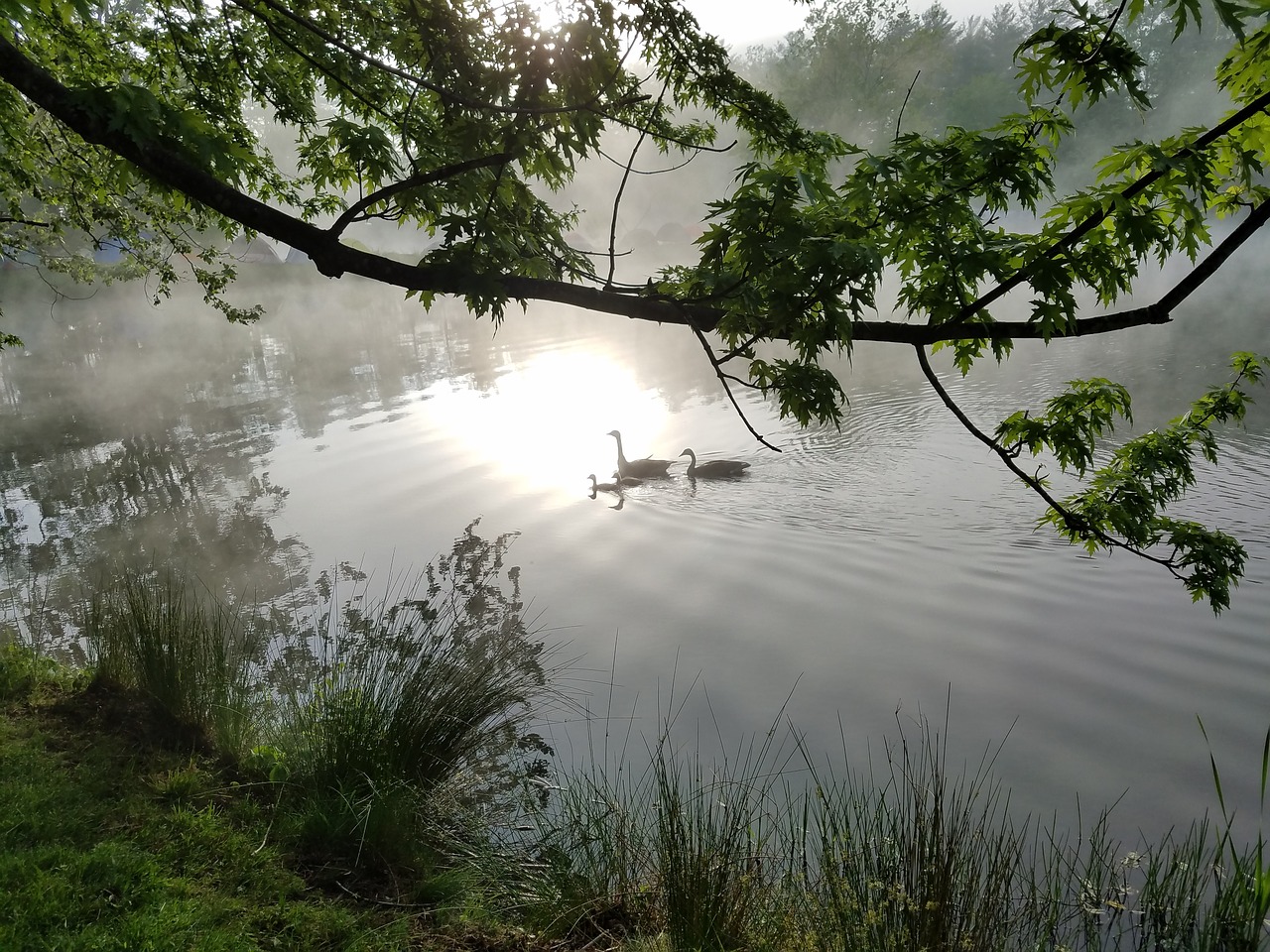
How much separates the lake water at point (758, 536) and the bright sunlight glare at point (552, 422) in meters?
0.10

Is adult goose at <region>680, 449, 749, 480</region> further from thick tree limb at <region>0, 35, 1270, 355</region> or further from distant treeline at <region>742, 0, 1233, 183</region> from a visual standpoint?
distant treeline at <region>742, 0, 1233, 183</region>

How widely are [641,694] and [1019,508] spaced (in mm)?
5691

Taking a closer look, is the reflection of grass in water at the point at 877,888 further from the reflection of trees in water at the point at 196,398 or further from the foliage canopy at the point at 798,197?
the reflection of trees in water at the point at 196,398

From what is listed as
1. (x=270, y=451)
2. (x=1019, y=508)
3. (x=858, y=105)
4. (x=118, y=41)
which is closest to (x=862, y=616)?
(x=1019, y=508)

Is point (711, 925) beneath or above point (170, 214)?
beneath

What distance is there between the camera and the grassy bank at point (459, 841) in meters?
2.98

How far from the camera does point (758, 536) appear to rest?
30.0ft

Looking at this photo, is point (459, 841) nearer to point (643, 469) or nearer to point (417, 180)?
point (417, 180)

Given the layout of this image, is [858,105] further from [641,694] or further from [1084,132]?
[641,694]

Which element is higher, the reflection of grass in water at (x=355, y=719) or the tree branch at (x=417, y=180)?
the tree branch at (x=417, y=180)

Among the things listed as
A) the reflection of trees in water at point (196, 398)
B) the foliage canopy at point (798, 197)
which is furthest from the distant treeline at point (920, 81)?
the foliage canopy at point (798, 197)

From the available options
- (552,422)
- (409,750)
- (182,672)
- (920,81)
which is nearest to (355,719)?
(409,750)

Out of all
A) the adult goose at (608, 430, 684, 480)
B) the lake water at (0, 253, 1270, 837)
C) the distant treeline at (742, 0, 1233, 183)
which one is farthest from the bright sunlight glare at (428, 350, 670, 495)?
the distant treeline at (742, 0, 1233, 183)

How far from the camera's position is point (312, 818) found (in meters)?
3.78
